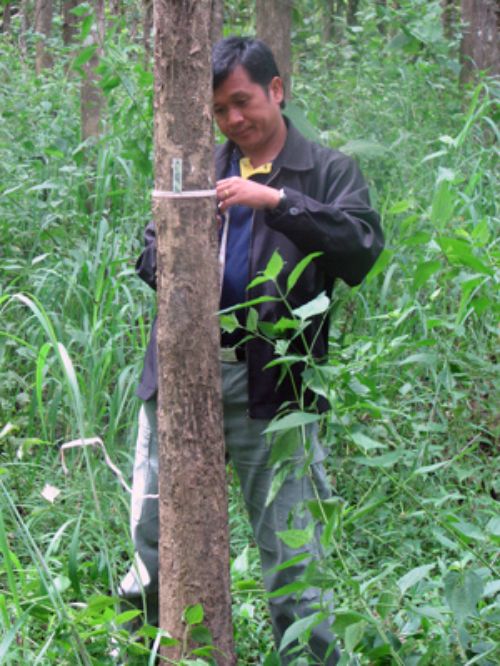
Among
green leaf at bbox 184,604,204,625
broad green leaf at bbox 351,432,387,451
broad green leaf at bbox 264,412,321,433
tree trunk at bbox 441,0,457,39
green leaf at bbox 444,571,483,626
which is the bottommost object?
green leaf at bbox 184,604,204,625

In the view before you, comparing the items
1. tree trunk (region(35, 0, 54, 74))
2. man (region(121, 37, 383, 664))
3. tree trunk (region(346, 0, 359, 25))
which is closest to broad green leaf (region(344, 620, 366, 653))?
man (region(121, 37, 383, 664))

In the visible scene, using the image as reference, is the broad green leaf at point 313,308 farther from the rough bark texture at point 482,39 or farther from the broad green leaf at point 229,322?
the rough bark texture at point 482,39

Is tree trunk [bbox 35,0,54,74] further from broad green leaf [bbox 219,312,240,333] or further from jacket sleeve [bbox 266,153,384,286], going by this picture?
broad green leaf [bbox 219,312,240,333]

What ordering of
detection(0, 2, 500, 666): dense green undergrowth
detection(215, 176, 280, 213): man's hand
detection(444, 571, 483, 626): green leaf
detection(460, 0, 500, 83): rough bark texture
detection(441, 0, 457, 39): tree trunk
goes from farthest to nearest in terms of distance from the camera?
detection(441, 0, 457, 39): tree trunk, detection(460, 0, 500, 83): rough bark texture, detection(215, 176, 280, 213): man's hand, detection(0, 2, 500, 666): dense green undergrowth, detection(444, 571, 483, 626): green leaf

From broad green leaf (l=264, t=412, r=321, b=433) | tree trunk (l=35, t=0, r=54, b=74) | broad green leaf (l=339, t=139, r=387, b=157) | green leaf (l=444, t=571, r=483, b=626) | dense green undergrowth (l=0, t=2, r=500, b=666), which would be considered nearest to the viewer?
green leaf (l=444, t=571, r=483, b=626)

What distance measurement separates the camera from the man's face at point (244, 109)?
297 cm

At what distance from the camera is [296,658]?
2.97 metres

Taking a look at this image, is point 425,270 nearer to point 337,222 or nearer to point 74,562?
point 337,222

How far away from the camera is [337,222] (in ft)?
9.30

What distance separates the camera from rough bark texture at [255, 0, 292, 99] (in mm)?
5039

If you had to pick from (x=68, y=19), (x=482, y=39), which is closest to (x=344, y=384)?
(x=482, y=39)

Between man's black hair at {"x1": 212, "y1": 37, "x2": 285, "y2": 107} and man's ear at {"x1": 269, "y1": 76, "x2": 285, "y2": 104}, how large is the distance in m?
0.02

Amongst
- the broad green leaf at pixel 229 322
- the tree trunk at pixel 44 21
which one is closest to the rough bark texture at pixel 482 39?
the broad green leaf at pixel 229 322

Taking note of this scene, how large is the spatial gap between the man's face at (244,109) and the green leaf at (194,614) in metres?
1.28
